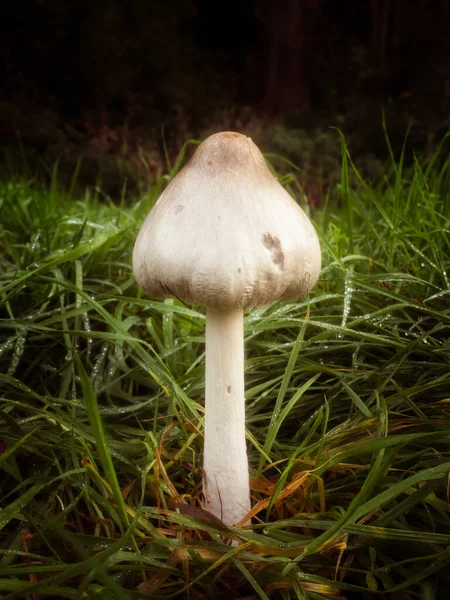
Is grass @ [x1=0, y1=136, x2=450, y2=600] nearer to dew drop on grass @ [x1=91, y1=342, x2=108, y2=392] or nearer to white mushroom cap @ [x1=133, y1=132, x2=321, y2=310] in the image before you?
dew drop on grass @ [x1=91, y1=342, x2=108, y2=392]

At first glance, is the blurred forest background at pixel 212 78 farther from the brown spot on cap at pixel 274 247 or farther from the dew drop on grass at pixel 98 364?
the brown spot on cap at pixel 274 247

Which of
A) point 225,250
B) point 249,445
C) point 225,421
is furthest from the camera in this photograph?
point 249,445

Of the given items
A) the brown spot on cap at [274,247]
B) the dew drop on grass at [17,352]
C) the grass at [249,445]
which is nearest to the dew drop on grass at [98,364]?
the grass at [249,445]

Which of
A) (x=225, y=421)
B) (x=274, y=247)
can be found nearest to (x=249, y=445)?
(x=225, y=421)

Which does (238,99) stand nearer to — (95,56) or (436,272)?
(95,56)

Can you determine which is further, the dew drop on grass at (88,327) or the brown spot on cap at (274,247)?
the dew drop on grass at (88,327)

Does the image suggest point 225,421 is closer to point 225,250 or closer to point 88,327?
point 225,250

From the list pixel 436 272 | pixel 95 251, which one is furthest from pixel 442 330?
pixel 95 251

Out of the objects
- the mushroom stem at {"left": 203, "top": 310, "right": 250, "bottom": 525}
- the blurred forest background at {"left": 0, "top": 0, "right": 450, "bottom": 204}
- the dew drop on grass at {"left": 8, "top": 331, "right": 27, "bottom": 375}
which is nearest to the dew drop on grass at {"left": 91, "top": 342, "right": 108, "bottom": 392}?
the dew drop on grass at {"left": 8, "top": 331, "right": 27, "bottom": 375}
